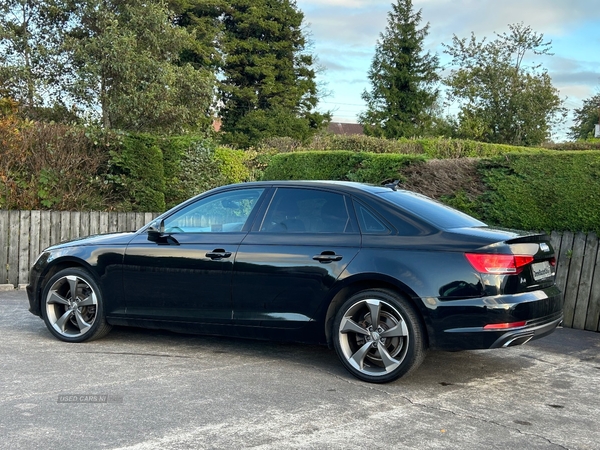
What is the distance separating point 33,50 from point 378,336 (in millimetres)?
28611

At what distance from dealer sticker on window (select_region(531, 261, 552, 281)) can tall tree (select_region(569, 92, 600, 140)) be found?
61.4m

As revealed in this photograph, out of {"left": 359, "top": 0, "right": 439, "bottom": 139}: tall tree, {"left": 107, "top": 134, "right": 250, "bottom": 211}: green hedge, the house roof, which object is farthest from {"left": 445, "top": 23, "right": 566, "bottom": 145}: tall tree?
the house roof

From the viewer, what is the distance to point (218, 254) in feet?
20.1

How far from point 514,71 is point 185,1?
20.6 m

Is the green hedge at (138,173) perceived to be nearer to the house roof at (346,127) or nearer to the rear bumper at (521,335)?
the rear bumper at (521,335)

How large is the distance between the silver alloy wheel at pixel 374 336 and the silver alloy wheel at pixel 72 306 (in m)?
2.67

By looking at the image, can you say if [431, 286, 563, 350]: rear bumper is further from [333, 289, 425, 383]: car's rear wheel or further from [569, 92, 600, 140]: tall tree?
[569, 92, 600, 140]: tall tree

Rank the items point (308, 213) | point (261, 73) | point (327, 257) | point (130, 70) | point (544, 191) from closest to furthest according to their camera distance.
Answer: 1. point (327, 257)
2. point (308, 213)
3. point (544, 191)
4. point (130, 70)
5. point (261, 73)

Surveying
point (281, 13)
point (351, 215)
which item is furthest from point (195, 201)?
point (281, 13)

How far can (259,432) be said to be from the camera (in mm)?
4238

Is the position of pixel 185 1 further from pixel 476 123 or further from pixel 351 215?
pixel 351 215

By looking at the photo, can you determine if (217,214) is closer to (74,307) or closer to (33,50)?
(74,307)

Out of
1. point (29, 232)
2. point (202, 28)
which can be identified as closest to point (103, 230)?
point (29, 232)

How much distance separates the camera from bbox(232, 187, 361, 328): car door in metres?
5.67
